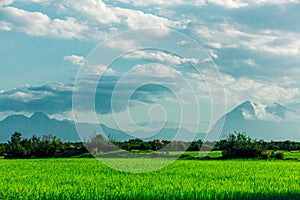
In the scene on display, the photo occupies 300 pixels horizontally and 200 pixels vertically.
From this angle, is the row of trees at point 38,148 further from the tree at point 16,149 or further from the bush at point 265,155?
the bush at point 265,155

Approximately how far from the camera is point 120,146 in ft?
154

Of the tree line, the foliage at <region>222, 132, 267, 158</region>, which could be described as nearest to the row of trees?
the tree line

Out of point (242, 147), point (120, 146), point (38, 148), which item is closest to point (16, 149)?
point (38, 148)

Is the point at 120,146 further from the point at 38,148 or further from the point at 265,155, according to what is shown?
the point at 265,155

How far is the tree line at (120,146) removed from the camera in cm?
4219

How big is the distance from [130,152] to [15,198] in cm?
3104

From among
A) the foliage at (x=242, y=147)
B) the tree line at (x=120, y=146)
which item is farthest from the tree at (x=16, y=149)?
the foliage at (x=242, y=147)

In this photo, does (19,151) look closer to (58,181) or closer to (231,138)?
(231,138)

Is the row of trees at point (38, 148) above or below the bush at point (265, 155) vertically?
above

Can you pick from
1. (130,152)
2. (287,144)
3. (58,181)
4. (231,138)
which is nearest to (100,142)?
(130,152)

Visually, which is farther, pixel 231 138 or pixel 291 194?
pixel 231 138

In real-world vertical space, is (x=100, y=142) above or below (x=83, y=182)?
above

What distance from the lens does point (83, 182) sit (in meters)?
17.0

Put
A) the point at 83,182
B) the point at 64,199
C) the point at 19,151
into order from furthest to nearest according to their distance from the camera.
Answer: the point at 19,151
the point at 83,182
the point at 64,199
